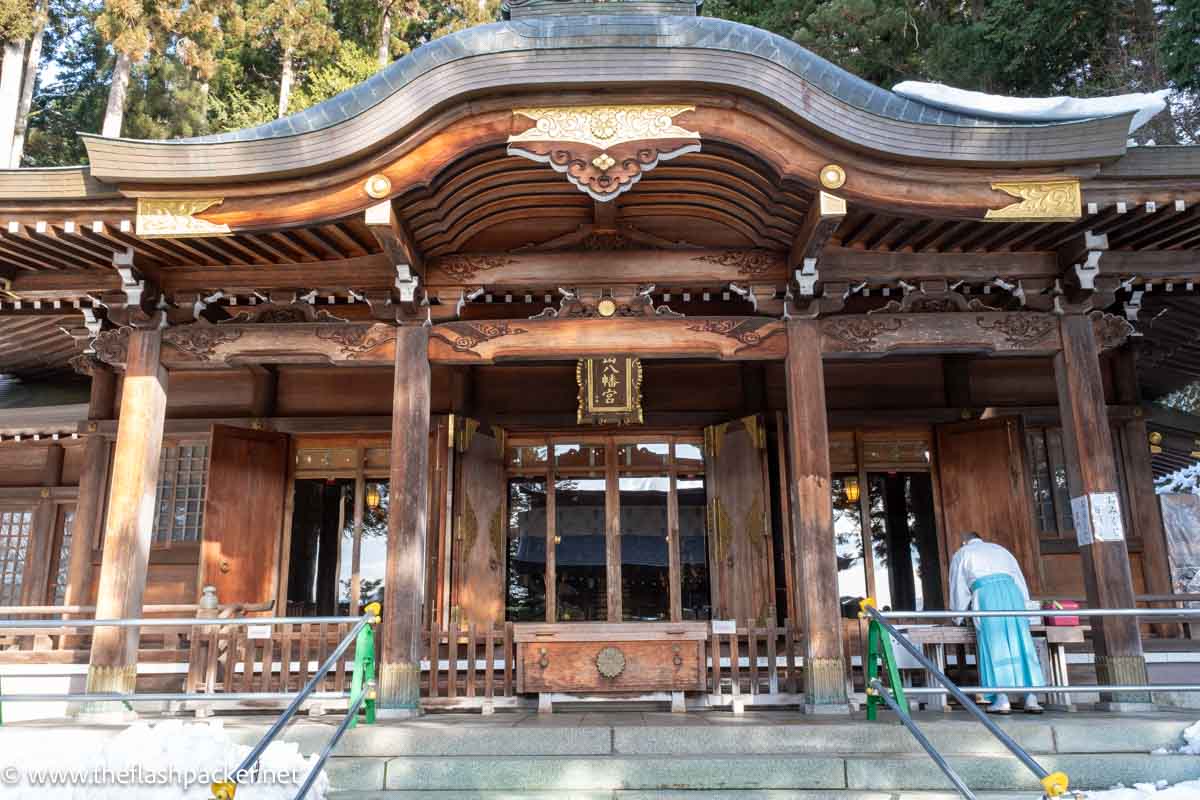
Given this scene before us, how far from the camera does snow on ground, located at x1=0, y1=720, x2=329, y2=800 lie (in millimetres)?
4793

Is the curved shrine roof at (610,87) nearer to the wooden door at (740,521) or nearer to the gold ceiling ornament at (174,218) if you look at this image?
the gold ceiling ornament at (174,218)

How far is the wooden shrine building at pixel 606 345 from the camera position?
6.49 m

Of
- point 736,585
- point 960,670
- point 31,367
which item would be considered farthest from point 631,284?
point 31,367

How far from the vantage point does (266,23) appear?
22062mm

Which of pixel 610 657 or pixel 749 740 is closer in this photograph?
pixel 749 740

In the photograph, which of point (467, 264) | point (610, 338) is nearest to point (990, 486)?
point (610, 338)

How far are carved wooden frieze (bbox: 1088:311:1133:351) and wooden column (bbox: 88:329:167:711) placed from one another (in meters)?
8.48

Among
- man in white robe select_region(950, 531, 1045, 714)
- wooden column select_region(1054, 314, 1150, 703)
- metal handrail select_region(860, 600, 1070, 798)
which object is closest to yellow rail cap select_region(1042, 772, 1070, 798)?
metal handrail select_region(860, 600, 1070, 798)

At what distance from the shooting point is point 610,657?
679cm

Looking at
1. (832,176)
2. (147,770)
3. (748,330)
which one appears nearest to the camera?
(147,770)

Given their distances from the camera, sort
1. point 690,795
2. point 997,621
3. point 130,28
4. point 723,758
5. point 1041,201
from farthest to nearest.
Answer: point 130,28, point 997,621, point 1041,201, point 723,758, point 690,795

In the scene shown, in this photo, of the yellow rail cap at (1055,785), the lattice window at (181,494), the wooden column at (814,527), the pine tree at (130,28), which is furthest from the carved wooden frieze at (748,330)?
the pine tree at (130,28)

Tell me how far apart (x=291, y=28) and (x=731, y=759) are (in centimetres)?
2241

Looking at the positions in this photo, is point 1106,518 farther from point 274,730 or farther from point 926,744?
point 274,730
